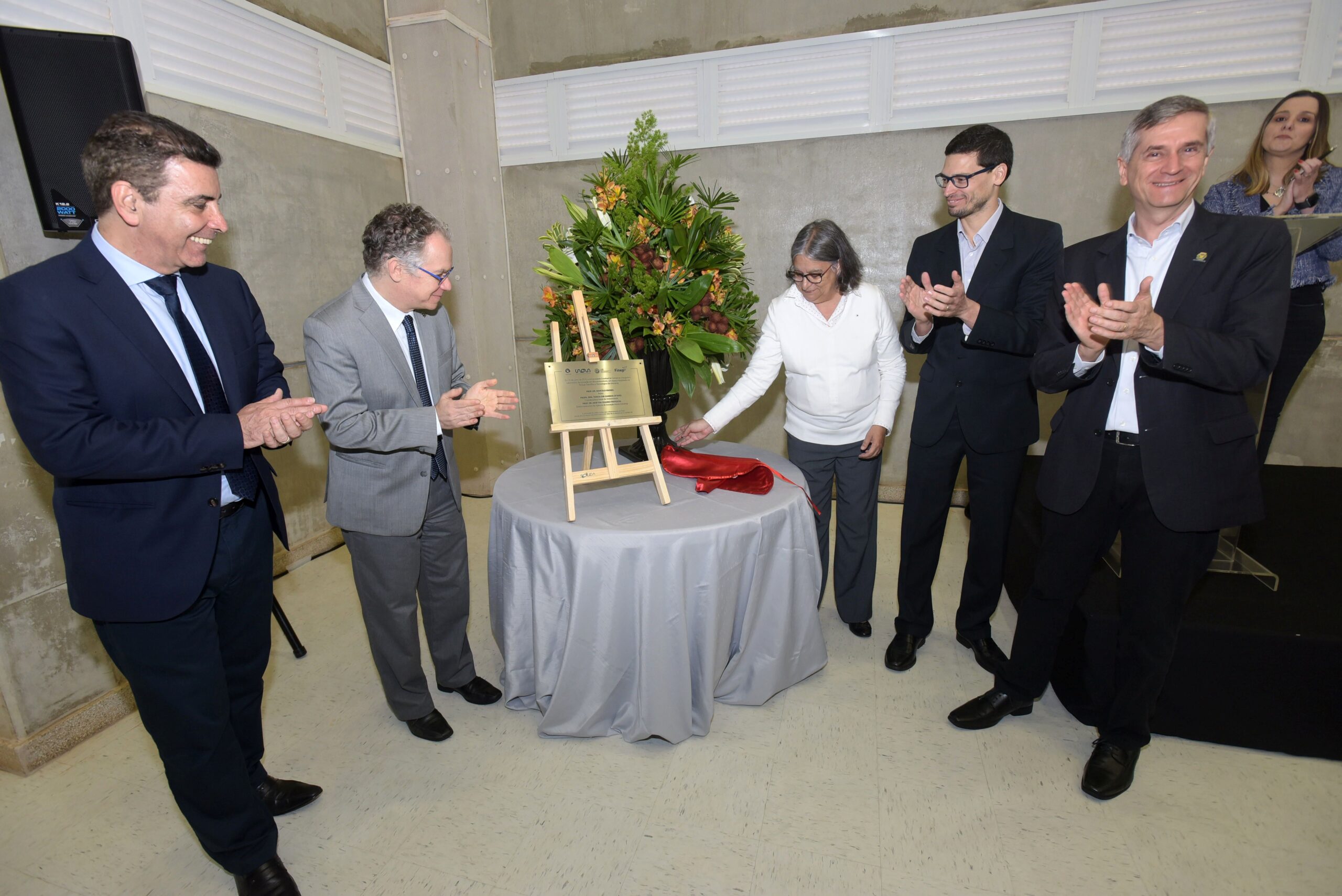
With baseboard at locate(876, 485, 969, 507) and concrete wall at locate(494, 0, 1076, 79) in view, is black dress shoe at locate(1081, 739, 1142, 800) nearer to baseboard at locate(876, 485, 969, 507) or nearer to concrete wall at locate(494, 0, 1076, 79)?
baseboard at locate(876, 485, 969, 507)

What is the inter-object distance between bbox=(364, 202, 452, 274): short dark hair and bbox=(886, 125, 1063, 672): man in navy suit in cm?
167

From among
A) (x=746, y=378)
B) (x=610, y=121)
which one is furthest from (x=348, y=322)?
(x=610, y=121)

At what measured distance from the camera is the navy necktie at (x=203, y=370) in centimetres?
164

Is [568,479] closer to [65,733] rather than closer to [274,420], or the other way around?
[274,420]

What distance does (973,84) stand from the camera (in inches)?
159

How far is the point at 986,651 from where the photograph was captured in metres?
2.83

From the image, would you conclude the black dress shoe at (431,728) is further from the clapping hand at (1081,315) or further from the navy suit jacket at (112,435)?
the clapping hand at (1081,315)

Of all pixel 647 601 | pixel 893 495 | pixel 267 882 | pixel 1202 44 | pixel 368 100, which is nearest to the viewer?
pixel 267 882

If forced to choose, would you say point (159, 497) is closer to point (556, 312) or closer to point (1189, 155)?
point (556, 312)

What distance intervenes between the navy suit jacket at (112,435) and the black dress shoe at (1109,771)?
8.62 ft

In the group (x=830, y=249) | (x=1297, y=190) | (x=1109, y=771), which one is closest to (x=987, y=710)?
(x=1109, y=771)

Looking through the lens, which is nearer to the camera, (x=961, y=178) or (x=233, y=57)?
(x=961, y=178)

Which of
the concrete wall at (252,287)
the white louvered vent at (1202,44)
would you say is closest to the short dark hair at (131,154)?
the concrete wall at (252,287)

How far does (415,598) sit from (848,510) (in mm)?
1757
